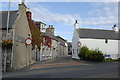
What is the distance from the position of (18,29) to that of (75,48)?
1829 centimetres

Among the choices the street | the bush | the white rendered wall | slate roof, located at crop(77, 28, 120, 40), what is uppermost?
slate roof, located at crop(77, 28, 120, 40)

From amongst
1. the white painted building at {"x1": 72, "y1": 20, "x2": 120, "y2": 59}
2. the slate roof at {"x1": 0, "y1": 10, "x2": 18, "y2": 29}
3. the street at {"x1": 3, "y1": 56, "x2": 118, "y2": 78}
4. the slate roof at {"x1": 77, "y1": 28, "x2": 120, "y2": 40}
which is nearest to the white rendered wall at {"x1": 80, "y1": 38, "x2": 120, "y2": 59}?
the white painted building at {"x1": 72, "y1": 20, "x2": 120, "y2": 59}

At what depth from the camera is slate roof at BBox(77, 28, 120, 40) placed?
30.6m

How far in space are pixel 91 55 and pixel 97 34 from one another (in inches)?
370

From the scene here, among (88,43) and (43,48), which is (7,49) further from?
(88,43)

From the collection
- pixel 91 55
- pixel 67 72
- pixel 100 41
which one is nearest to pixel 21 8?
pixel 67 72

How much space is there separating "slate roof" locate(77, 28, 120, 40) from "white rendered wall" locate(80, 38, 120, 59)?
880mm

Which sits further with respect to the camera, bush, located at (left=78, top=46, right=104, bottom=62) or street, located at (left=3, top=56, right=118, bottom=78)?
bush, located at (left=78, top=46, right=104, bottom=62)

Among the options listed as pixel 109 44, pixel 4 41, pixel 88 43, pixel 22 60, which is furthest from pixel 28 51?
pixel 109 44

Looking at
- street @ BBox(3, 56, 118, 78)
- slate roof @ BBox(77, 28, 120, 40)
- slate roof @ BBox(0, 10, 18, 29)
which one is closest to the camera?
street @ BBox(3, 56, 118, 78)

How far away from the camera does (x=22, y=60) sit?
1786 cm

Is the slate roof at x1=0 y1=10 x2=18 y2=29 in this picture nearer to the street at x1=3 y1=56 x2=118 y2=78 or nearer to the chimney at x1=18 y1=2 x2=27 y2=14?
the chimney at x1=18 y1=2 x2=27 y2=14

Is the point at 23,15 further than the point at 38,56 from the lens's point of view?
No

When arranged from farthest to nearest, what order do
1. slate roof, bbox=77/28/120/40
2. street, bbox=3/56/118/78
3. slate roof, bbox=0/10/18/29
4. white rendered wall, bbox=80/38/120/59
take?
slate roof, bbox=77/28/120/40 < white rendered wall, bbox=80/38/120/59 < slate roof, bbox=0/10/18/29 < street, bbox=3/56/118/78
